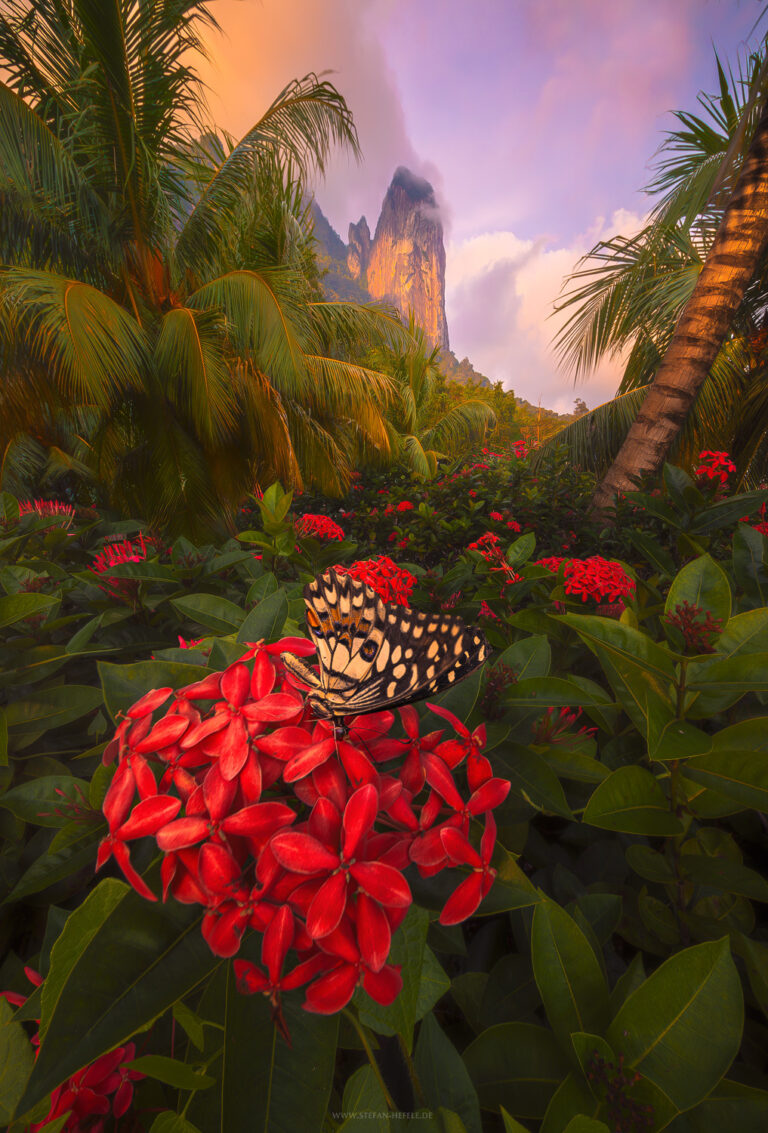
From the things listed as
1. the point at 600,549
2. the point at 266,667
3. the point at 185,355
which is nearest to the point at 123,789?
the point at 266,667

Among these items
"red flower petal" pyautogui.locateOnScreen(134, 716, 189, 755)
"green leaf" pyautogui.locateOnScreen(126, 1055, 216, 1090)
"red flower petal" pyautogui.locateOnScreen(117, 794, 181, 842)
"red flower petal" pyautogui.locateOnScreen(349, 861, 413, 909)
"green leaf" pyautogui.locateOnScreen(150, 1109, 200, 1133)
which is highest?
"red flower petal" pyautogui.locateOnScreen(134, 716, 189, 755)

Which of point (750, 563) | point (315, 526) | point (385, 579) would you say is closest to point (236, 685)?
point (385, 579)

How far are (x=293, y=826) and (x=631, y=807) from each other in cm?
58

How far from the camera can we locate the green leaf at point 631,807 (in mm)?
757

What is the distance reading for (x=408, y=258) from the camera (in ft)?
314

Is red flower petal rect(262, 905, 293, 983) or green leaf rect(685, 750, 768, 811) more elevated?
green leaf rect(685, 750, 768, 811)

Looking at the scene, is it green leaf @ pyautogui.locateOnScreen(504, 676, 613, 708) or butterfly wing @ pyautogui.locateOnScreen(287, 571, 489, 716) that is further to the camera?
green leaf @ pyautogui.locateOnScreen(504, 676, 613, 708)

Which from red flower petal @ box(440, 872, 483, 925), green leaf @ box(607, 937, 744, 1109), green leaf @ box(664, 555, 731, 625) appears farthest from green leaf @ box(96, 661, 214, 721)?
green leaf @ box(664, 555, 731, 625)

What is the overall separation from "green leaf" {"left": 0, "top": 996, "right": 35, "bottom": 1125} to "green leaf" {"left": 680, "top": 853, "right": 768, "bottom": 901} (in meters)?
1.06

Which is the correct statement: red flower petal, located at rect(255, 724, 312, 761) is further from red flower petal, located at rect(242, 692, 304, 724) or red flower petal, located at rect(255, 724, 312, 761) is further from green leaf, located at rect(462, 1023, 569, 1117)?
green leaf, located at rect(462, 1023, 569, 1117)

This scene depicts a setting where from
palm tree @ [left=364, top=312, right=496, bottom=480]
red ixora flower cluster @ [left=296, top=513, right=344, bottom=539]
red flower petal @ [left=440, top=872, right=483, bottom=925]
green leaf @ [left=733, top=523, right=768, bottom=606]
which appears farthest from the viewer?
palm tree @ [left=364, top=312, right=496, bottom=480]

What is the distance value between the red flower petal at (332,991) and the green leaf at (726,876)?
0.71m

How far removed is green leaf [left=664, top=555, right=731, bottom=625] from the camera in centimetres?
93

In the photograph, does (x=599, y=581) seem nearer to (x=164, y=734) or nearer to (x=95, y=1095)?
(x=164, y=734)
